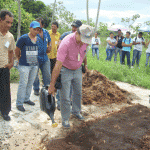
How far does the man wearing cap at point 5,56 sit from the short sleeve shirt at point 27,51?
256 millimetres

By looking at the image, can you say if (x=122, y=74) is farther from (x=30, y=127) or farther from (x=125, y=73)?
(x=30, y=127)

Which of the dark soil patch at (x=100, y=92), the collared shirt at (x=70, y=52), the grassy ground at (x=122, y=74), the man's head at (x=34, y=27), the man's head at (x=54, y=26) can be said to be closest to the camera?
the collared shirt at (x=70, y=52)

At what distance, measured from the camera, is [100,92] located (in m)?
4.62

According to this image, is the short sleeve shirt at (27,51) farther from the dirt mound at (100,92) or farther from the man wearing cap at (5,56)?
the dirt mound at (100,92)

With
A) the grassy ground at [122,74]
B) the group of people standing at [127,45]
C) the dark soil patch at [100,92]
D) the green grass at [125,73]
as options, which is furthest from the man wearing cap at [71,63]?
the group of people standing at [127,45]

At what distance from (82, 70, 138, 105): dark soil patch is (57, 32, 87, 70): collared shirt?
170cm

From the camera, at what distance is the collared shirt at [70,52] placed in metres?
2.66

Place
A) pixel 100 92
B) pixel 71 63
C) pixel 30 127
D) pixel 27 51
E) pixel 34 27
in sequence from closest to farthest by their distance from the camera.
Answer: pixel 71 63 → pixel 30 127 → pixel 34 27 → pixel 27 51 → pixel 100 92

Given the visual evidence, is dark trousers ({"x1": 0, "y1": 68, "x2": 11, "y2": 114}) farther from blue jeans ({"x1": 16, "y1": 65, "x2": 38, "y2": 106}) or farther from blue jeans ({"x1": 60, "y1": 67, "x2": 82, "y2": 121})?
blue jeans ({"x1": 60, "y1": 67, "x2": 82, "y2": 121})

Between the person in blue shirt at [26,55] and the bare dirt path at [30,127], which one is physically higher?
the person in blue shirt at [26,55]

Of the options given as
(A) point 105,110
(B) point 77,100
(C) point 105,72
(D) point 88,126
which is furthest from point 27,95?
(C) point 105,72

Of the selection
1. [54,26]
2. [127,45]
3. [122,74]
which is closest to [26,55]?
[54,26]

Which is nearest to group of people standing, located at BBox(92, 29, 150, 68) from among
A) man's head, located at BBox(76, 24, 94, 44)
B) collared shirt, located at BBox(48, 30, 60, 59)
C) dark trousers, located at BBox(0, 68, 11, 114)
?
collared shirt, located at BBox(48, 30, 60, 59)

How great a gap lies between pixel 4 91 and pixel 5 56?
61 cm
